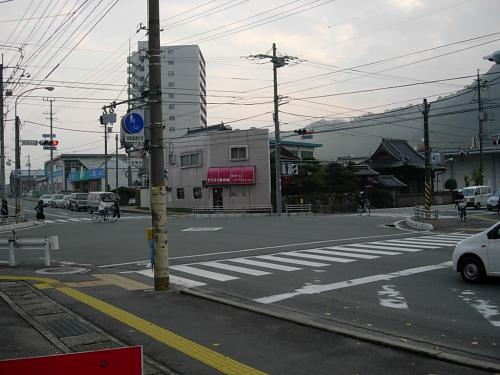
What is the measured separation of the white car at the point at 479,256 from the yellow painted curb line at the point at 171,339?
265 inches

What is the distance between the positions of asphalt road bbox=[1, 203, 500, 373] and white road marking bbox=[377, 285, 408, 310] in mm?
18

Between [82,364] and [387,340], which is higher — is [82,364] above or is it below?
above

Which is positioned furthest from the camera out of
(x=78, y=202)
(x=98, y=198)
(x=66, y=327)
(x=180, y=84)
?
(x=180, y=84)

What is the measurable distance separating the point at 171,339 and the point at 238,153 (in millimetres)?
42976

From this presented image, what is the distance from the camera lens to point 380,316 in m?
8.00

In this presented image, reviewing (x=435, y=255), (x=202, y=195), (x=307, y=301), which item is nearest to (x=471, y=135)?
(x=202, y=195)

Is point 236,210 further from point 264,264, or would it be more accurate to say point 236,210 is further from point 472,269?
point 472,269

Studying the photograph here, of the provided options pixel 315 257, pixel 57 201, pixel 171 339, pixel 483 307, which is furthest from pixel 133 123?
pixel 57 201

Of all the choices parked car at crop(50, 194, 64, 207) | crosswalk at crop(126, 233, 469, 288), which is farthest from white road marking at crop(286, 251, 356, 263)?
parked car at crop(50, 194, 64, 207)

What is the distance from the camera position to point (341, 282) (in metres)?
11.1

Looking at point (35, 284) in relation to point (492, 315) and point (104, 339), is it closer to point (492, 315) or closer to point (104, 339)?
point (104, 339)

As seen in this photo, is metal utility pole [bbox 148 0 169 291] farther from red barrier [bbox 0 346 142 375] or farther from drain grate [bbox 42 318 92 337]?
red barrier [bbox 0 346 142 375]

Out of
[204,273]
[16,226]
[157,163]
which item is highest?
[157,163]

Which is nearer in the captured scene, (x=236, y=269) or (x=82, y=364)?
(x=82, y=364)
